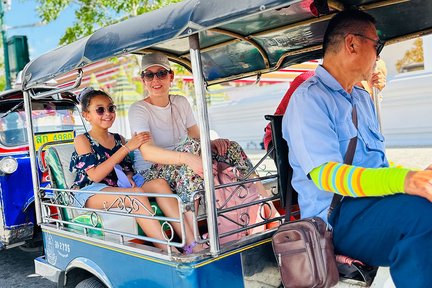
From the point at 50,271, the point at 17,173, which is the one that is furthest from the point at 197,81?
the point at 17,173

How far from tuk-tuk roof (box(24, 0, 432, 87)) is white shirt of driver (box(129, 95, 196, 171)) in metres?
0.40

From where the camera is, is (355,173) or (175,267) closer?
(355,173)

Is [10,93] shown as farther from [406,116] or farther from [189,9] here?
[406,116]

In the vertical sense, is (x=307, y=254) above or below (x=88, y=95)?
below

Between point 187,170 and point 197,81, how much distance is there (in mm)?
745

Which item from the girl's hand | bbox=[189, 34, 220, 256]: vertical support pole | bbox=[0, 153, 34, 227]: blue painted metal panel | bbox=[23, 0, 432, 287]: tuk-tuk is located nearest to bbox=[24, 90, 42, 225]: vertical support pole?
bbox=[23, 0, 432, 287]: tuk-tuk

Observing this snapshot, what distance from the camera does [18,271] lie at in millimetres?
5434

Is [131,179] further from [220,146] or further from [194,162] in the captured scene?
[194,162]

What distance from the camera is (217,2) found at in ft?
6.26

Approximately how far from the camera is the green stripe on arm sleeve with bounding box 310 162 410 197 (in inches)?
68.9

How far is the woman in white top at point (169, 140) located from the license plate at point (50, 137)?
7.62 ft

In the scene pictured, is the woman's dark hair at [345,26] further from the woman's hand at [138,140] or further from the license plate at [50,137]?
the license plate at [50,137]

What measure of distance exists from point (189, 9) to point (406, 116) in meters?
10.6

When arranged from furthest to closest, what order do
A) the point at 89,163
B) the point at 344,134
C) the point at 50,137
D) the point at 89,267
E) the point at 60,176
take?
the point at 50,137 → the point at 60,176 → the point at 89,163 → the point at 89,267 → the point at 344,134
